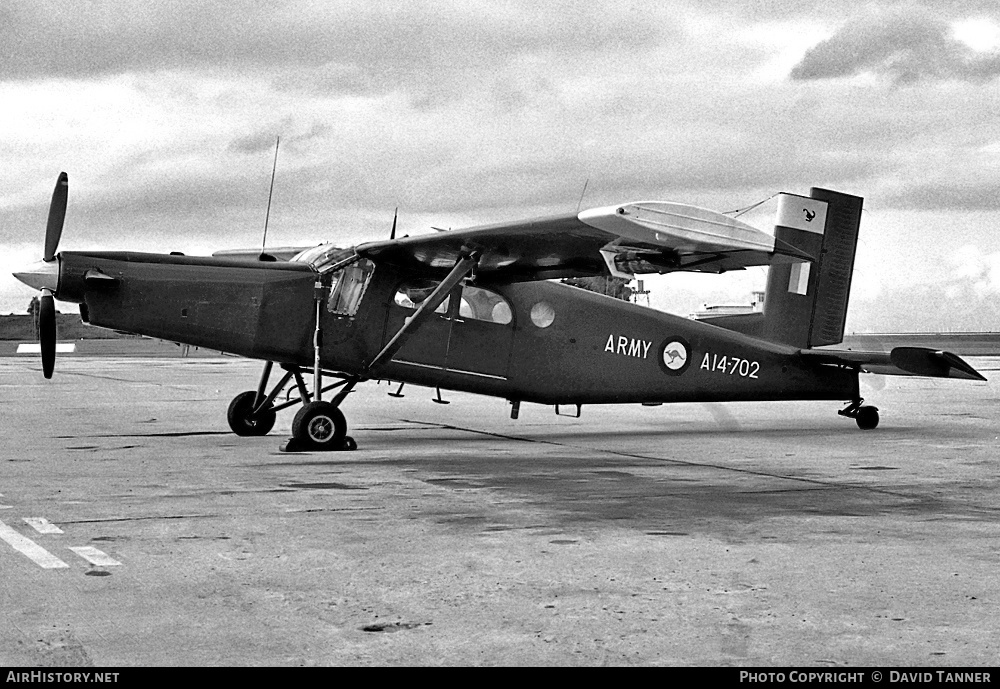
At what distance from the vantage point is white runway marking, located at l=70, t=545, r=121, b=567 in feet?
20.6

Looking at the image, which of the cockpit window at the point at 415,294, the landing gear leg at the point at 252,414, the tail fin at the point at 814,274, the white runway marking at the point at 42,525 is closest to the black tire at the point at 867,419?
the tail fin at the point at 814,274

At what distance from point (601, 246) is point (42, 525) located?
638 cm

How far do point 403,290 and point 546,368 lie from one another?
214 centimetres

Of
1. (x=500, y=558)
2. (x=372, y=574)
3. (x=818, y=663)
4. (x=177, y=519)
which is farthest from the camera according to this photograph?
(x=177, y=519)

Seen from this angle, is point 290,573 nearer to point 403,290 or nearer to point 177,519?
point 177,519

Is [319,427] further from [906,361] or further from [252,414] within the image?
[906,361]

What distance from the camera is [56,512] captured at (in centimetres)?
817

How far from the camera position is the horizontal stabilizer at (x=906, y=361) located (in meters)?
14.4

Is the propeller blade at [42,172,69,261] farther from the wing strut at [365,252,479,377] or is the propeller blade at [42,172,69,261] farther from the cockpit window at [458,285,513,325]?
the cockpit window at [458,285,513,325]

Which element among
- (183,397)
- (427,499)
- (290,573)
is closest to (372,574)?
(290,573)

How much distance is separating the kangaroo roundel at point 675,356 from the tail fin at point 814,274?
1.45 metres

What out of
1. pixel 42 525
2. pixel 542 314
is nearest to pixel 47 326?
pixel 542 314

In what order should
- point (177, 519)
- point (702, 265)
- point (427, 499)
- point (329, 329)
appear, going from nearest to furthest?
1. point (177, 519)
2. point (427, 499)
3. point (702, 265)
4. point (329, 329)

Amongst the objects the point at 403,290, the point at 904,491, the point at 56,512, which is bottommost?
the point at 56,512
